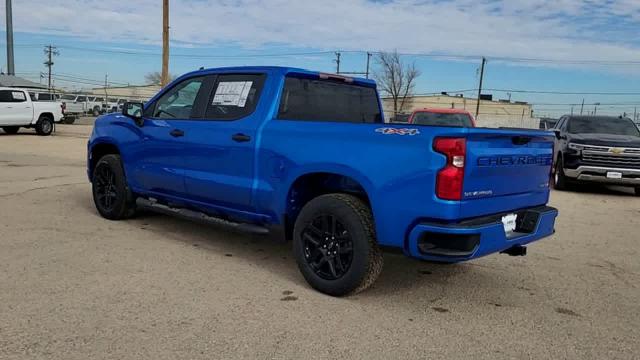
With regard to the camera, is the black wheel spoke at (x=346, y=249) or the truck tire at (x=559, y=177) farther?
the truck tire at (x=559, y=177)

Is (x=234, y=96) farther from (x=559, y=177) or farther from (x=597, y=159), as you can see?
(x=559, y=177)

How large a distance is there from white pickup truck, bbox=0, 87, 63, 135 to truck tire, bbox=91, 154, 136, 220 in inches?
708

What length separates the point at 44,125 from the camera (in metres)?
23.9

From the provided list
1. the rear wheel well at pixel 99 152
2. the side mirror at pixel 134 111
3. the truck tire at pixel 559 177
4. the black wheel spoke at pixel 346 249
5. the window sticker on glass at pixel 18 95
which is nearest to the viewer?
the black wheel spoke at pixel 346 249

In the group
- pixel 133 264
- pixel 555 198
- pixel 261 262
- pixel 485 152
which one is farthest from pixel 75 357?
pixel 555 198

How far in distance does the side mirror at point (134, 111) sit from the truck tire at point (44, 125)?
63.5 feet

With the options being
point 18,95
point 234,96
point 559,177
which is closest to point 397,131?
point 234,96

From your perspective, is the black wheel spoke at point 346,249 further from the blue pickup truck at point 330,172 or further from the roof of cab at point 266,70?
the roof of cab at point 266,70

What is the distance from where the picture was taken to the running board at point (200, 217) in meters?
5.13

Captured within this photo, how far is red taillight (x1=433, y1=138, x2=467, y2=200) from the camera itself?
3.85 m

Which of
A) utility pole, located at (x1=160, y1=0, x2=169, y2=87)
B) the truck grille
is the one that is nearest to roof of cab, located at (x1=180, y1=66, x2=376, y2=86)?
the truck grille

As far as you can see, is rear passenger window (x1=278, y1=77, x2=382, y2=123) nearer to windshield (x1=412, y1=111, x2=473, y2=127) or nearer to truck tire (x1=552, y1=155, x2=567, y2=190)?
windshield (x1=412, y1=111, x2=473, y2=127)

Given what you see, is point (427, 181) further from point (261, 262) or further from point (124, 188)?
point (124, 188)

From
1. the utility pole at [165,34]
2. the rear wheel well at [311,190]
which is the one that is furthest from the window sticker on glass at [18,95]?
the rear wheel well at [311,190]
